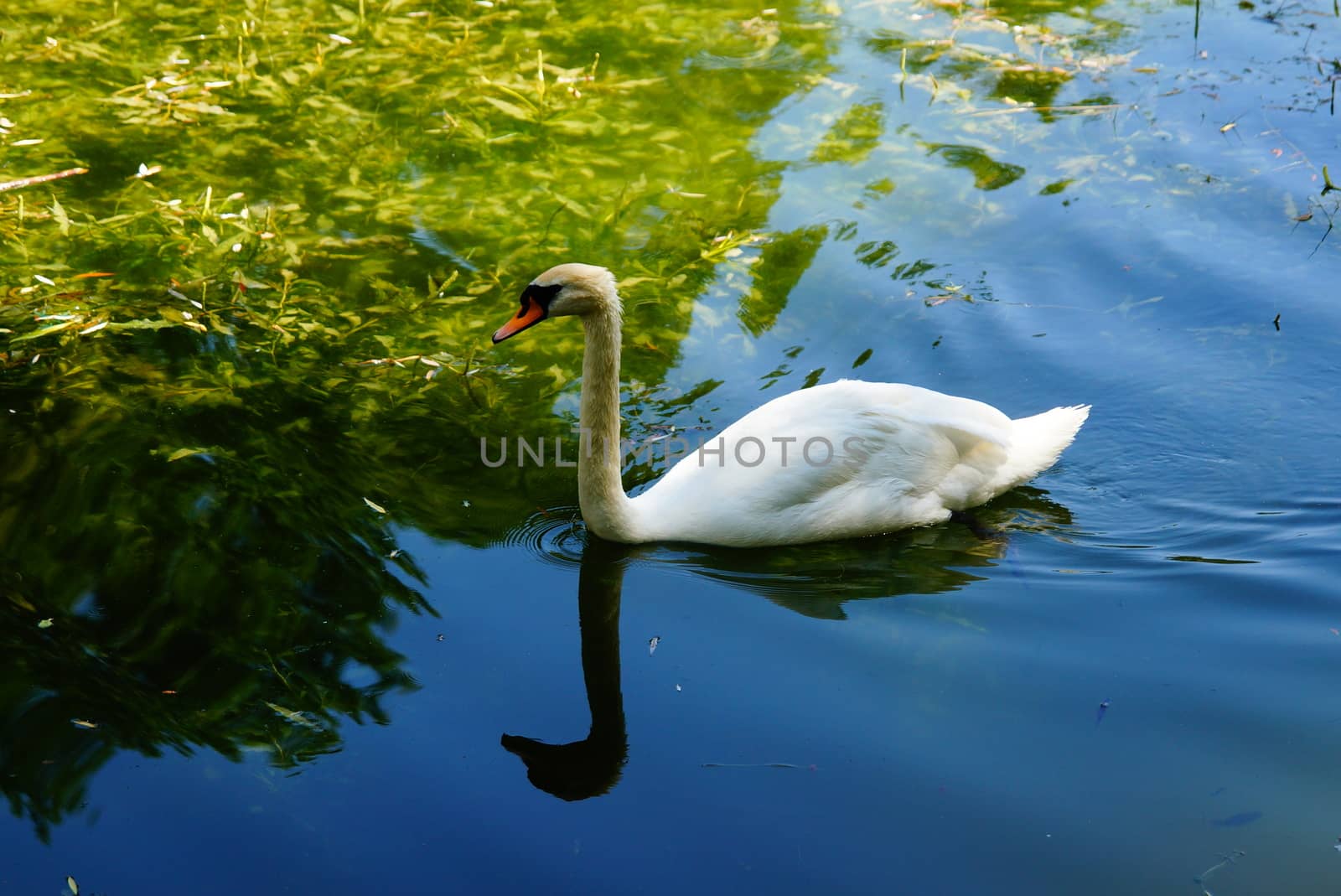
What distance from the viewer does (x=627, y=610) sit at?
509 centimetres

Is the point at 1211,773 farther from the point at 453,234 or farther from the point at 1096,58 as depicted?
the point at 1096,58

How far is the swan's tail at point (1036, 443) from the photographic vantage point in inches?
229

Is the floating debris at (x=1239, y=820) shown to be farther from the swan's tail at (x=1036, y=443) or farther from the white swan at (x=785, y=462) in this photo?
the swan's tail at (x=1036, y=443)

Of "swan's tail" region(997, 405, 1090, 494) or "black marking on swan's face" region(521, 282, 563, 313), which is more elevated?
"black marking on swan's face" region(521, 282, 563, 313)

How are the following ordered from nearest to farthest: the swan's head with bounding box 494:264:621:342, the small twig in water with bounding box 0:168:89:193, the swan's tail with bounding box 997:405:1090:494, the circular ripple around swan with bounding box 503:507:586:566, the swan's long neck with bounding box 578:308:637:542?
the swan's head with bounding box 494:264:621:342, the swan's long neck with bounding box 578:308:637:542, the circular ripple around swan with bounding box 503:507:586:566, the swan's tail with bounding box 997:405:1090:494, the small twig in water with bounding box 0:168:89:193

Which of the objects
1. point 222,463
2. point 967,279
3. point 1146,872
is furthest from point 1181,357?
point 222,463

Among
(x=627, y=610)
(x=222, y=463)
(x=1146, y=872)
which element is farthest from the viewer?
(x=222, y=463)

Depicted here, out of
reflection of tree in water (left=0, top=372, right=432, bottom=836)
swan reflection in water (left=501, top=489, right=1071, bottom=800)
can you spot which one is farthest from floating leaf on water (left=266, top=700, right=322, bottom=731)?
swan reflection in water (left=501, top=489, right=1071, bottom=800)

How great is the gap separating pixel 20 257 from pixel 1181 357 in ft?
21.7

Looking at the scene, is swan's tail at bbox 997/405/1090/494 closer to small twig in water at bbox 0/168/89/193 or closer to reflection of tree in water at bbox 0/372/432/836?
reflection of tree in water at bbox 0/372/432/836

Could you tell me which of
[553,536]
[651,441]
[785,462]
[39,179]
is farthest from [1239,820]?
[39,179]

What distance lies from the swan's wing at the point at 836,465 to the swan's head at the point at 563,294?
0.88 m

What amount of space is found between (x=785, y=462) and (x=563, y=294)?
1175 mm

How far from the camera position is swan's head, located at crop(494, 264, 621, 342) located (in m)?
5.02
